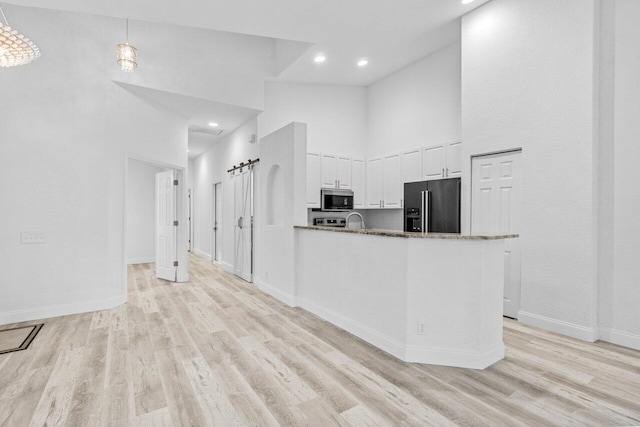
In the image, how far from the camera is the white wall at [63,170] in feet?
12.1

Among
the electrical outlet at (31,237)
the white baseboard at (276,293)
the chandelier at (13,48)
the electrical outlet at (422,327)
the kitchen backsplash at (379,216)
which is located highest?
the chandelier at (13,48)

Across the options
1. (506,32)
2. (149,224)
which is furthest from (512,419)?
(149,224)

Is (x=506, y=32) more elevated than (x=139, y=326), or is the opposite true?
(x=506, y=32)

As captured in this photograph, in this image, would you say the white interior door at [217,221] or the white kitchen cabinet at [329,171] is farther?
the white interior door at [217,221]

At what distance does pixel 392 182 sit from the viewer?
5715mm

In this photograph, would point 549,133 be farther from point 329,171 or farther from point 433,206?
point 329,171

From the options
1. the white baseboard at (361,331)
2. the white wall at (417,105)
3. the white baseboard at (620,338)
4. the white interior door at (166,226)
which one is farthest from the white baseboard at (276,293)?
the white baseboard at (620,338)

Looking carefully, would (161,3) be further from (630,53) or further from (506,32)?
(630,53)

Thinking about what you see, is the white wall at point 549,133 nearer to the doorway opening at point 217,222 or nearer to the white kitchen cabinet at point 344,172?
the white kitchen cabinet at point 344,172

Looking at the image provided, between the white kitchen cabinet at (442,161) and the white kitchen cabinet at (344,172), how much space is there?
1.47m

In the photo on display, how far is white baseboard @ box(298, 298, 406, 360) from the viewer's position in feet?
9.16

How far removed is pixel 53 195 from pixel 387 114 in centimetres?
512

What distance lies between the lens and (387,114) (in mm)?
5965

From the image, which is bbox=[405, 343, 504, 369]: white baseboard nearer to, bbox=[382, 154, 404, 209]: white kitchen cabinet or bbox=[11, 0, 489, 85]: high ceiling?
bbox=[382, 154, 404, 209]: white kitchen cabinet
